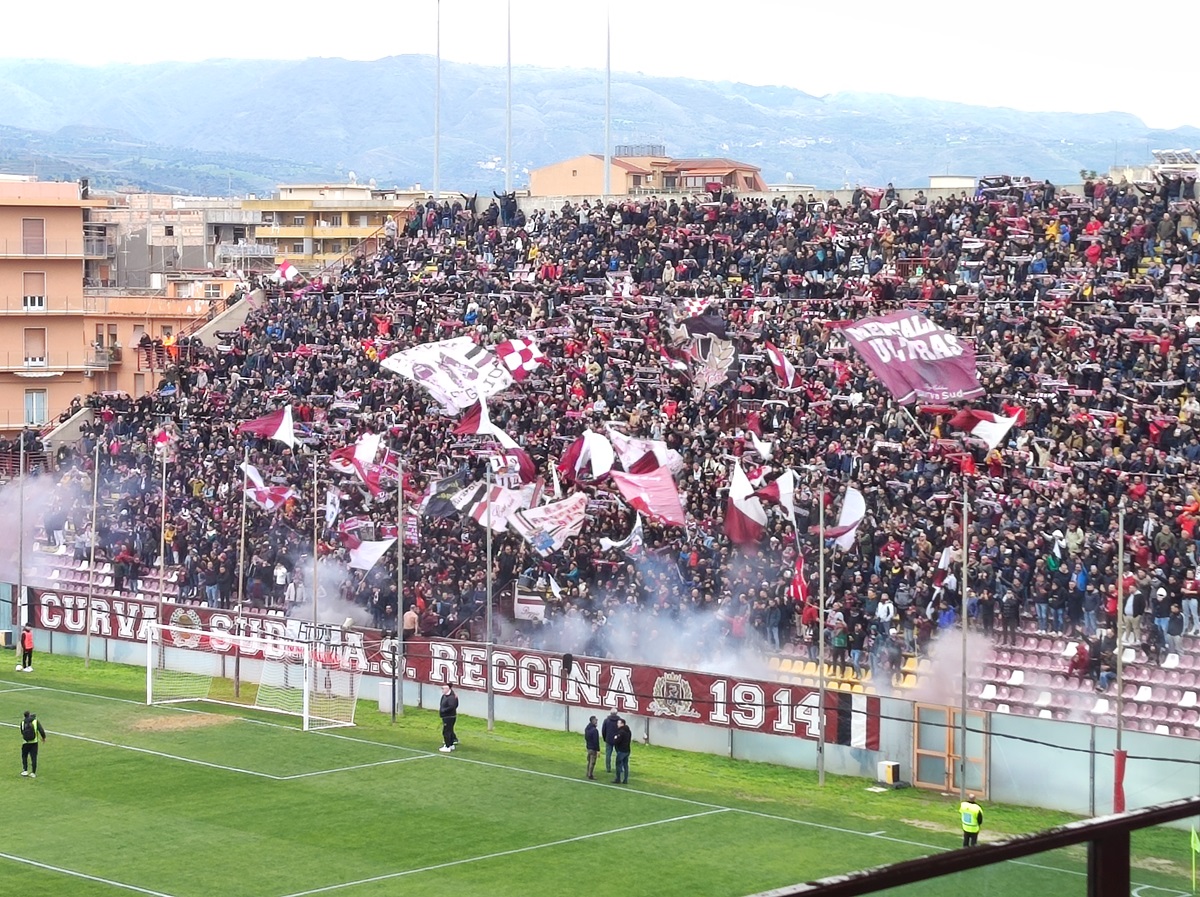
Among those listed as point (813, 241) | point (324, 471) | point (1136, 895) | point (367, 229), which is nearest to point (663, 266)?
point (813, 241)

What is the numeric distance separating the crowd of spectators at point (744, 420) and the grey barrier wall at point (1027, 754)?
8.16 ft

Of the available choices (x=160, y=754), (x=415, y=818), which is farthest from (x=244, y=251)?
(x=415, y=818)

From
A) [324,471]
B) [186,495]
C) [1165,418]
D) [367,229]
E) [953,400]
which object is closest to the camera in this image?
[1165,418]

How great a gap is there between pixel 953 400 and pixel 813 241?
11.3 m

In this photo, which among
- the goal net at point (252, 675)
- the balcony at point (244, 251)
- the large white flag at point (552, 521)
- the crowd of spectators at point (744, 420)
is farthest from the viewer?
the balcony at point (244, 251)

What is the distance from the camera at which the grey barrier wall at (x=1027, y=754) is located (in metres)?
29.1

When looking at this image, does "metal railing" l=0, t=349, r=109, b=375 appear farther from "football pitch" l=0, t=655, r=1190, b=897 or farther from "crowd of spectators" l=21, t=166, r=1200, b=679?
"football pitch" l=0, t=655, r=1190, b=897

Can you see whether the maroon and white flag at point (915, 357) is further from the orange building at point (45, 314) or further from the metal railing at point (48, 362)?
the metal railing at point (48, 362)

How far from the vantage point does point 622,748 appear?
33969 millimetres

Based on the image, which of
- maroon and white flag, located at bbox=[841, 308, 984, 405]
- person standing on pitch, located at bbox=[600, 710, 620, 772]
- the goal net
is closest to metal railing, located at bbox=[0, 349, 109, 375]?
the goal net

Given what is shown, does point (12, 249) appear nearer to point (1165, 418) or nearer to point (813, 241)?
point (813, 241)

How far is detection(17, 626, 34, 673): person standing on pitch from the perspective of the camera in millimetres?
47531

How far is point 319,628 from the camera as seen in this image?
141ft

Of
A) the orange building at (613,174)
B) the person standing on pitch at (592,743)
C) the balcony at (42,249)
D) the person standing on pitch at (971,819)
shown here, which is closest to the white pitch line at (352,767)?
the person standing on pitch at (592,743)
